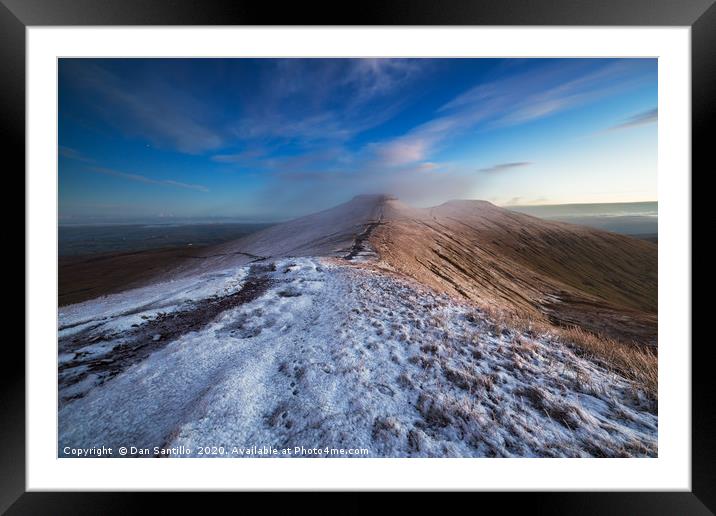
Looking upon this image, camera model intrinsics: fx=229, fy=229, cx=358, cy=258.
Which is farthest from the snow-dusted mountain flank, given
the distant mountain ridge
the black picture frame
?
the distant mountain ridge

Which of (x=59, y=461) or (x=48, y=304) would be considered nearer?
(x=59, y=461)

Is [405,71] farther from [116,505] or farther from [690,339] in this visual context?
[116,505]

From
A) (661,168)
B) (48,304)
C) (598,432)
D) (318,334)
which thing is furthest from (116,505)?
(661,168)

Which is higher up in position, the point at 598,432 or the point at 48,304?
the point at 48,304

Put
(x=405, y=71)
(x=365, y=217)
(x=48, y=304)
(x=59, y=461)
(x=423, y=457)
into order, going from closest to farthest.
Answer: (x=423, y=457), (x=59, y=461), (x=48, y=304), (x=405, y=71), (x=365, y=217)

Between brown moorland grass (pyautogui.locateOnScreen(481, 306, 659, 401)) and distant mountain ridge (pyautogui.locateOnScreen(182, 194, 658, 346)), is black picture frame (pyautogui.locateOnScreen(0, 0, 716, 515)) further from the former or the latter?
distant mountain ridge (pyautogui.locateOnScreen(182, 194, 658, 346))

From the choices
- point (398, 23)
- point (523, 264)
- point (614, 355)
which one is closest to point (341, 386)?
point (614, 355)
